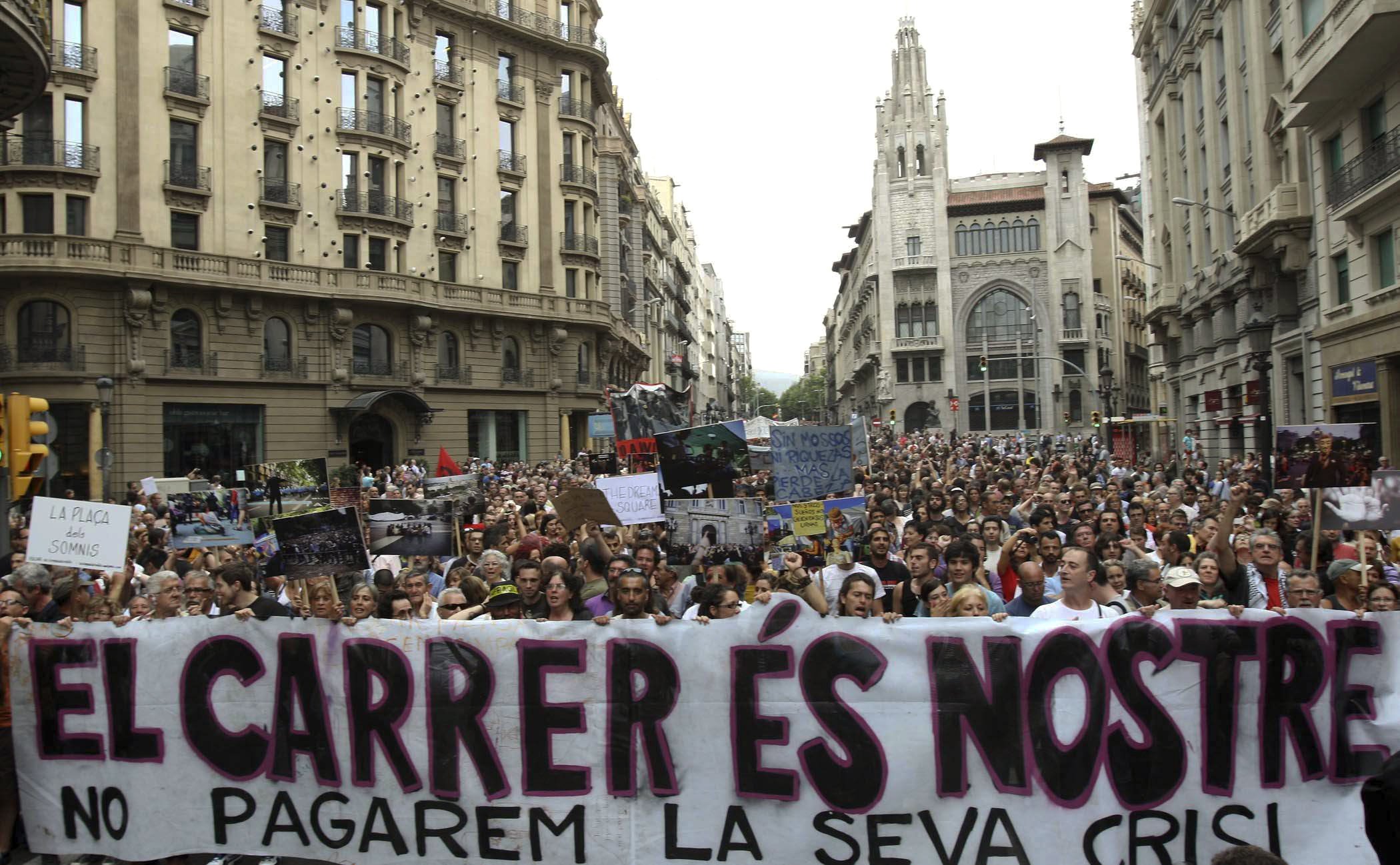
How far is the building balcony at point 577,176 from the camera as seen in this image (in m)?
45.3


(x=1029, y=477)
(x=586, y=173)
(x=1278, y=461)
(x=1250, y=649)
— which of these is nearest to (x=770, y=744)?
(x=1250, y=649)

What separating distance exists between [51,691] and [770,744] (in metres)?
4.24

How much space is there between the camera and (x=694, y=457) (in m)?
12.0

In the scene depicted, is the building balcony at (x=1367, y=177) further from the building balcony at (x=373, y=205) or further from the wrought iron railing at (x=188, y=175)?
the wrought iron railing at (x=188, y=175)

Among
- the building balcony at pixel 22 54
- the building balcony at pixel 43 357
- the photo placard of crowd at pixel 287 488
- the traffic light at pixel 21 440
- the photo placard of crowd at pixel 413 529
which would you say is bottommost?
the photo placard of crowd at pixel 413 529

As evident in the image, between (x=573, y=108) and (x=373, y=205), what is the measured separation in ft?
39.3

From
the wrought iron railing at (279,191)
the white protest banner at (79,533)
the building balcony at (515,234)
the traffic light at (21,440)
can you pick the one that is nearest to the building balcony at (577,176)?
the building balcony at (515,234)

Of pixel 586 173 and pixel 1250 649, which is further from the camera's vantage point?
pixel 586 173

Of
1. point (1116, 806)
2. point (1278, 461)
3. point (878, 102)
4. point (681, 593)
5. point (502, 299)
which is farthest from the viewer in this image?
point (878, 102)

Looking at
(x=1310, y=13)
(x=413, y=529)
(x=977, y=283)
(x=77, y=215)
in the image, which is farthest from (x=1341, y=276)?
(x=977, y=283)

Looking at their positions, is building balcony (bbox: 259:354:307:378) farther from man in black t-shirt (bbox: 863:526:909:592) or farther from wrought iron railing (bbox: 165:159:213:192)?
man in black t-shirt (bbox: 863:526:909:592)

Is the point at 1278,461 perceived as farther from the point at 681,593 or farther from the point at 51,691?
the point at 51,691

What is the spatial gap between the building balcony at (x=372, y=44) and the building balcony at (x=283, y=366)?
11.5 m

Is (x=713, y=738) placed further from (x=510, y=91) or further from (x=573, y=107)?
(x=573, y=107)
